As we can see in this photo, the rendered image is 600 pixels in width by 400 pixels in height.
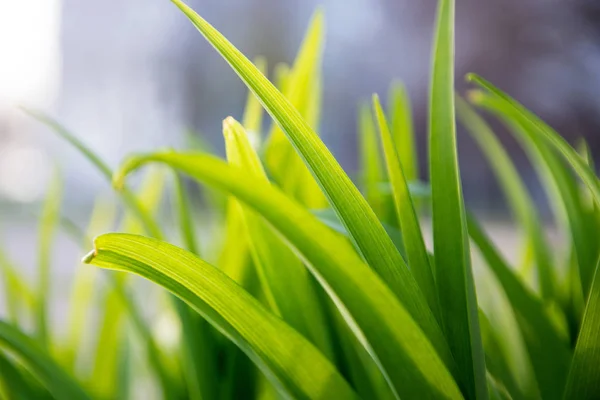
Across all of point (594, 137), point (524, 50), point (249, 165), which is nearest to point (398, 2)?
point (524, 50)

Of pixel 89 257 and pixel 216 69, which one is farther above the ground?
pixel 216 69

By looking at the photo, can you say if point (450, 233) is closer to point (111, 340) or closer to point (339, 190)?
point (339, 190)

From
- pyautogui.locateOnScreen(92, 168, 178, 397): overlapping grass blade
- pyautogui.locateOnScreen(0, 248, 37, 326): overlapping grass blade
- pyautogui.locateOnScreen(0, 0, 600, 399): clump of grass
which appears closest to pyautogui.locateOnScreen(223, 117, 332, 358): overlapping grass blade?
pyautogui.locateOnScreen(0, 0, 600, 399): clump of grass

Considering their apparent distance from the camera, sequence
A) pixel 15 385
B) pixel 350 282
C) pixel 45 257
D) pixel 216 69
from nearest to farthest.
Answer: pixel 350 282 → pixel 15 385 → pixel 45 257 → pixel 216 69

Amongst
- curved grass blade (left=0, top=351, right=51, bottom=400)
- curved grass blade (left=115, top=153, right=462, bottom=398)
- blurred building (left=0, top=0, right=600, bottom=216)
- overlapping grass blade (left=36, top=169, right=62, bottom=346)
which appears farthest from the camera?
blurred building (left=0, top=0, right=600, bottom=216)

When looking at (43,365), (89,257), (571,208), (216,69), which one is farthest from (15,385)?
(216,69)

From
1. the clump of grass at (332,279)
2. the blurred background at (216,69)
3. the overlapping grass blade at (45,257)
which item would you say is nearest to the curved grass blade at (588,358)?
the clump of grass at (332,279)

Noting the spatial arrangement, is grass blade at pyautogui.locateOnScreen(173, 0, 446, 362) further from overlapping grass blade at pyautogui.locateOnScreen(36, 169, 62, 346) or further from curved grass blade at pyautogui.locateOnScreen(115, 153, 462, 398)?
overlapping grass blade at pyautogui.locateOnScreen(36, 169, 62, 346)

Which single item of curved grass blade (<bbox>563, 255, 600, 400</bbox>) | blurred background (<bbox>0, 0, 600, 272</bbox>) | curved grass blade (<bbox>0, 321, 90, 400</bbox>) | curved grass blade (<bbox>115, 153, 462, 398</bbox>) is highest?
blurred background (<bbox>0, 0, 600, 272</bbox>)
